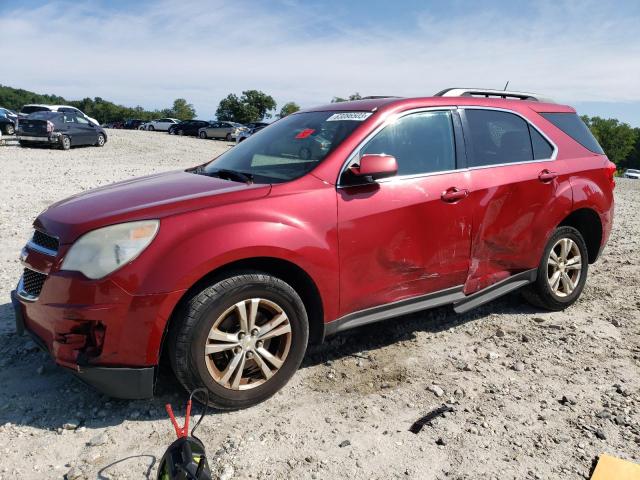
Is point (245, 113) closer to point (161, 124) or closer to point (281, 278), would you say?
point (161, 124)

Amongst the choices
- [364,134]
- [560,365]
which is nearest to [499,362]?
[560,365]

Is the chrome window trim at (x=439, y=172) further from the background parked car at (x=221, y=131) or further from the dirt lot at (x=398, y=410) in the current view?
the background parked car at (x=221, y=131)

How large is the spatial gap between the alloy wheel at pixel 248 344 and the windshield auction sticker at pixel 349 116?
144 centimetres

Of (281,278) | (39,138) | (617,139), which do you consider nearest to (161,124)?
(39,138)

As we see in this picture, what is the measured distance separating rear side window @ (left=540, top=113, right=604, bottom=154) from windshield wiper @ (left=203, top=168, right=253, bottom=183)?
2.76 m

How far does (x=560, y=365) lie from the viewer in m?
3.72

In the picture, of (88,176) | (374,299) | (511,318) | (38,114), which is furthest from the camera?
(38,114)

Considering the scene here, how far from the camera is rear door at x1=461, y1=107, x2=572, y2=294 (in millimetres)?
3912

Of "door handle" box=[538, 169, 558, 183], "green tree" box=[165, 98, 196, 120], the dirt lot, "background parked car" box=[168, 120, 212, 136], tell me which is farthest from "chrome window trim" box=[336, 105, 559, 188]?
"green tree" box=[165, 98, 196, 120]

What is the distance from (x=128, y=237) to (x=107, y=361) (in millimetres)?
640

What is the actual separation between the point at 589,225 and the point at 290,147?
3011mm

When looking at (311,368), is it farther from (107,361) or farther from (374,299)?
(107,361)

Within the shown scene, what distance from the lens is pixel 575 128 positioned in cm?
481

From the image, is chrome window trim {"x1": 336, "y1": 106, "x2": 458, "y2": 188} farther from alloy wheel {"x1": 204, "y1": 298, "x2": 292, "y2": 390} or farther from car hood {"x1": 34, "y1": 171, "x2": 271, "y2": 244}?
alloy wheel {"x1": 204, "y1": 298, "x2": 292, "y2": 390}
